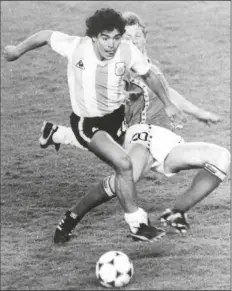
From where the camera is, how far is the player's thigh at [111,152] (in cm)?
642

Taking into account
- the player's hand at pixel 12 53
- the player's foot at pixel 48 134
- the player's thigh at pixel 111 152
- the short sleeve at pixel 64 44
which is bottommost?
the player's foot at pixel 48 134

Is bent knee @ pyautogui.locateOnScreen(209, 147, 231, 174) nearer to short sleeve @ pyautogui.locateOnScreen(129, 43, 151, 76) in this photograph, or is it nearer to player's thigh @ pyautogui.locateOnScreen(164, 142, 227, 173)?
player's thigh @ pyautogui.locateOnScreen(164, 142, 227, 173)

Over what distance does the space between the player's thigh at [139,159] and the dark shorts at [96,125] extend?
0.19m

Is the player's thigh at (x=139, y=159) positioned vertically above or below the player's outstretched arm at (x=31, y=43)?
below

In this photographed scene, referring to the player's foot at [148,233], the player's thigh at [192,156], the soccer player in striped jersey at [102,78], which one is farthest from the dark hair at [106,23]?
the player's foot at [148,233]

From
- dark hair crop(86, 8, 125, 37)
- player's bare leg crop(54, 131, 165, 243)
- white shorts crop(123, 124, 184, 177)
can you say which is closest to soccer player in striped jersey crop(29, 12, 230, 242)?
white shorts crop(123, 124, 184, 177)

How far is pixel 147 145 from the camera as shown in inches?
274

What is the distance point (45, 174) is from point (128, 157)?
313 cm

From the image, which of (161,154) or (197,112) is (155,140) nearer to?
(161,154)

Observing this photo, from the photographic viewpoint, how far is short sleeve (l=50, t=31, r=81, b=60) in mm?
6871

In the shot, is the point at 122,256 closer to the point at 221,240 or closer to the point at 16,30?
the point at 221,240

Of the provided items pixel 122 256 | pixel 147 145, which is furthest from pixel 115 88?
pixel 122 256

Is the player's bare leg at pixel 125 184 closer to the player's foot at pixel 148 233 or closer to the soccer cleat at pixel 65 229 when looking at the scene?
the player's foot at pixel 148 233

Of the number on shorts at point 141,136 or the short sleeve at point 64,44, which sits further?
the number on shorts at point 141,136
